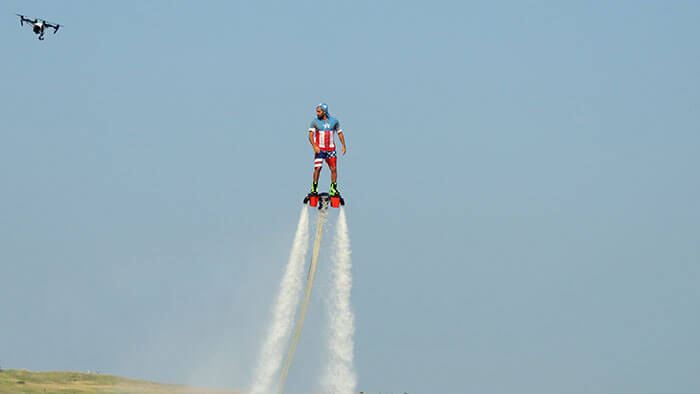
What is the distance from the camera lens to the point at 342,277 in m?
82.2

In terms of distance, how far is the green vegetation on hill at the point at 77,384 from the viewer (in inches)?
4301

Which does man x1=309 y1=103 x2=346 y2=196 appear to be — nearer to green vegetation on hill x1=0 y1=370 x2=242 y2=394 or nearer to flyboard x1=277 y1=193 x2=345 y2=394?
flyboard x1=277 y1=193 x2=345 y2=394

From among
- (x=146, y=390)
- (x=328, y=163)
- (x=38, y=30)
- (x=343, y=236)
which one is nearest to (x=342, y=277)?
(x=343, y=236)

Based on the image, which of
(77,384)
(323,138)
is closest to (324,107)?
(323,138)

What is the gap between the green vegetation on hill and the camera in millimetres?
109256

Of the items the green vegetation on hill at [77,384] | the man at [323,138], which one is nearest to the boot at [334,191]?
the man at [323,138]

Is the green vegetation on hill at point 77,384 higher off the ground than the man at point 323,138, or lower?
lower

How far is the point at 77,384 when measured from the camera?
375ft

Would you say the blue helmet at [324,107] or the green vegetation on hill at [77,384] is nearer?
the blue helmet at [324,107]

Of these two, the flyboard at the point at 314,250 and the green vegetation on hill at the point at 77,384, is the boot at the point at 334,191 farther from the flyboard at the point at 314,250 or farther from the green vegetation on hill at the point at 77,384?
the green vegetation on hill at the point at 77,384

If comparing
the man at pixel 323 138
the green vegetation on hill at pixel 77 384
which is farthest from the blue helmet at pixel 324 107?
the green vegetation on hill at pixel 77 384

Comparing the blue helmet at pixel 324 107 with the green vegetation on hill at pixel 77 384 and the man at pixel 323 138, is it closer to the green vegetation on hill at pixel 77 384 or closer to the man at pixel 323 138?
the man at pixel 323 138

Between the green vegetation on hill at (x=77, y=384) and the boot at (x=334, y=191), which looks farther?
the green vegetation on hill at (x=77, y=384)

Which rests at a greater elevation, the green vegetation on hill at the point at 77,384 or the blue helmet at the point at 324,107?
the blue helmet at the point at 324,107
